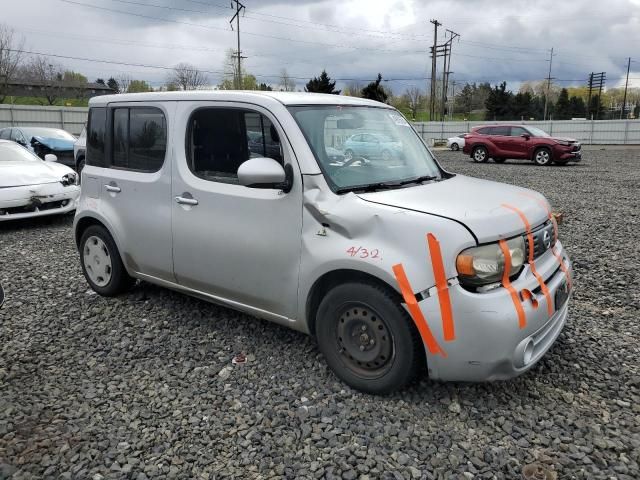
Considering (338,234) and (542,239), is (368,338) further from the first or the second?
(542,239)

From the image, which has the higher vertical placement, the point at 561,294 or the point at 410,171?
the point at 410,171

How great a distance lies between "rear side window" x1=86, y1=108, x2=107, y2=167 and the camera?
15.3 feet

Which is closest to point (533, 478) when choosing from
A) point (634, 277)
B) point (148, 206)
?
point (148, 206)

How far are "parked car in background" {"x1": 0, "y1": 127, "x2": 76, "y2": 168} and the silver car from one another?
1118 cm

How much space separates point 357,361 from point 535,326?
1.05m

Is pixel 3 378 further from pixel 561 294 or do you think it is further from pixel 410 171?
pixel 561 294

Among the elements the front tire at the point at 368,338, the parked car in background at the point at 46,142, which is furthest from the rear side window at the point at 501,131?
the front tire at the point at 368,338

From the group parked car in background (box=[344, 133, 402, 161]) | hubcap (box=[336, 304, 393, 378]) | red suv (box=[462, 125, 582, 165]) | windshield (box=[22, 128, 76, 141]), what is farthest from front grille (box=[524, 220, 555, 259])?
red suv (box=[462, 125, 582, 165])

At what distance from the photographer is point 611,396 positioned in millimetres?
3150

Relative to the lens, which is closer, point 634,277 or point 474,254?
point 474,254

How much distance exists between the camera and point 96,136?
15.5 feet

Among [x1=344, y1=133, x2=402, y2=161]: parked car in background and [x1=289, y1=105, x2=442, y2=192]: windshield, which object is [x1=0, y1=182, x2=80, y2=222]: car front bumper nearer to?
[x1=289, y1=105, x2=442, y2=192]: windshield

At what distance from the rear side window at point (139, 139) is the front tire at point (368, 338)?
76.0 inches

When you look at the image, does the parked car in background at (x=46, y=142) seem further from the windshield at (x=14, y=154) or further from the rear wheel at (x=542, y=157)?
the rear wheel at (x=542, y=157)
